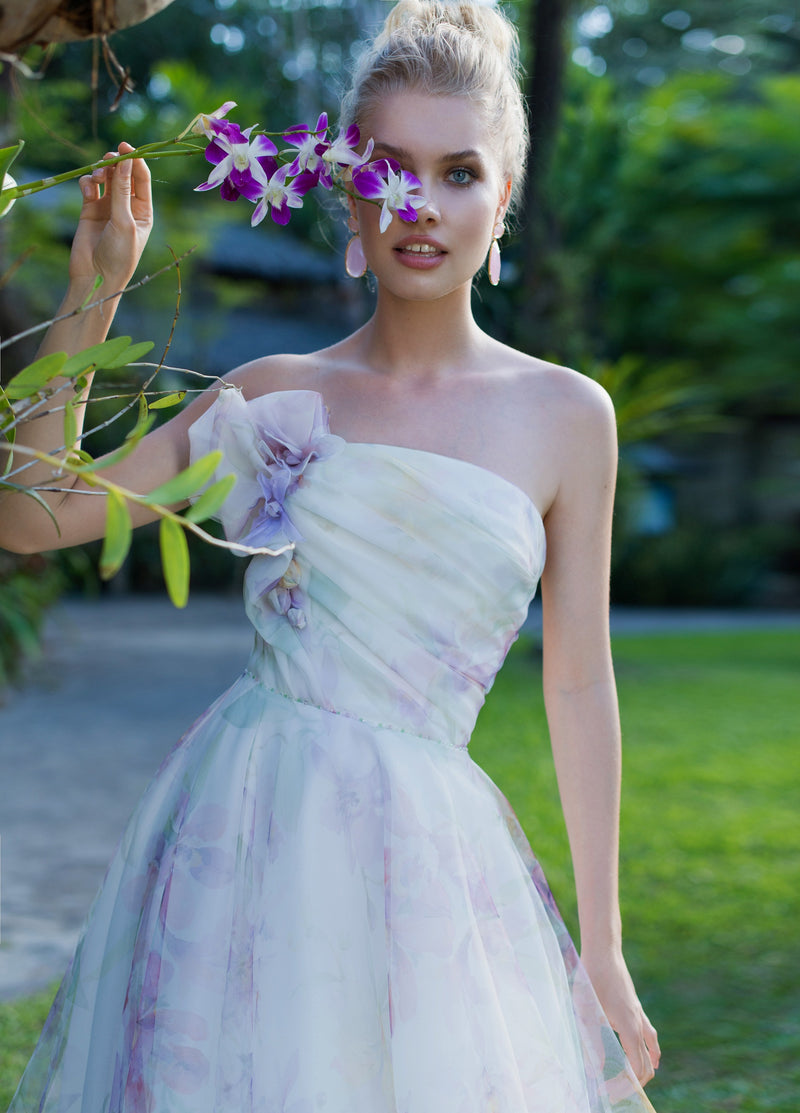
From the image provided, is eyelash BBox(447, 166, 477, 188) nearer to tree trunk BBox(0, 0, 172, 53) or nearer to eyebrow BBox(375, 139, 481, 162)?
eyebrow BBox(375, 139, 481, 162)

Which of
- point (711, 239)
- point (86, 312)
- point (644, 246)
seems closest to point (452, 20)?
point (86, 312)

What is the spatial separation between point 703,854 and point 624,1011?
3788mm

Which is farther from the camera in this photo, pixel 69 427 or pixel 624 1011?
pixel 624 1011

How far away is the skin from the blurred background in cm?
884

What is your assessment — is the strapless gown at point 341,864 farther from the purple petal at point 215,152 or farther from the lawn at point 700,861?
the lawn at point 700,861

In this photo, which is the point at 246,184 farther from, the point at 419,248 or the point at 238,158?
the point at 419,248

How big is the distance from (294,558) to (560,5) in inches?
303

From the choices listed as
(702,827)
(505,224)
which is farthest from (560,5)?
(505,224)

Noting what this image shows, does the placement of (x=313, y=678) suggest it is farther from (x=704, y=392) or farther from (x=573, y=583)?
(x=704, y=392)

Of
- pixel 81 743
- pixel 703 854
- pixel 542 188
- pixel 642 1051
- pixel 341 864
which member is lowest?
pixel 81 743

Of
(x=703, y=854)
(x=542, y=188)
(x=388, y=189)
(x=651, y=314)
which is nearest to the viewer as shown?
(x=388, y=189)

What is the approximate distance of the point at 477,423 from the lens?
141 cm

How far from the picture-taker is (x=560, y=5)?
805 cm

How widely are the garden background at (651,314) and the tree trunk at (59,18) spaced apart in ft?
0.15
